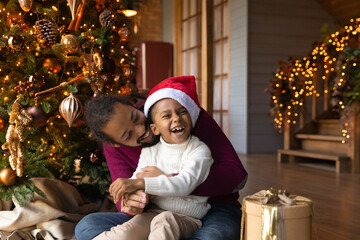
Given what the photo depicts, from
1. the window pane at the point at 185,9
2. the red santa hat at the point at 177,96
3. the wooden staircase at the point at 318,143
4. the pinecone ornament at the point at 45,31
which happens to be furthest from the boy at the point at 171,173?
the window pane at the point at 185,9

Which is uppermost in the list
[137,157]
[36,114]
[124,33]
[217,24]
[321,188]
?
[217,24]

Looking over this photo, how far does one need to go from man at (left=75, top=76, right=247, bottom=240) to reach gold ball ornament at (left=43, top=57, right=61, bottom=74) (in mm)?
825

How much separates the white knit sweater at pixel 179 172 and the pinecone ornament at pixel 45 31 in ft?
3.46

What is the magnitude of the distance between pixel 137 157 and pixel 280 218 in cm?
72

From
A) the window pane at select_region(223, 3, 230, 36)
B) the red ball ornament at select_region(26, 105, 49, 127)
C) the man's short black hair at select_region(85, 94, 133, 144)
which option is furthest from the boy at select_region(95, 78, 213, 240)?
the window pane at select_region(223, 3, 230, 36)

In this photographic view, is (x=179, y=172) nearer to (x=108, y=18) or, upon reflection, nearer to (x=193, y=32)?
(x=108, y=18)

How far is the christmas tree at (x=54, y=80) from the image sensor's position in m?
2.08

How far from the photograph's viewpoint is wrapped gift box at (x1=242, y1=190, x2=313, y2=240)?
1102mm

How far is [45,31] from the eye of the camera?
2213 mm

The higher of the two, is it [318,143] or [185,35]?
[185,35]

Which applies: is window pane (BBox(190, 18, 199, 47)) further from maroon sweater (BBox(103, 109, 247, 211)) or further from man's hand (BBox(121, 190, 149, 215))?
man's hand (BBox(121, 190, 149, 215))

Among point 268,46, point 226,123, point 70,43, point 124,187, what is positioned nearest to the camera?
point 124,187

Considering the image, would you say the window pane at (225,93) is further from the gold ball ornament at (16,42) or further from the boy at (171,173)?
the boy at (171,173)

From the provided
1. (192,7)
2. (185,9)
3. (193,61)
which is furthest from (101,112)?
(185,9)
